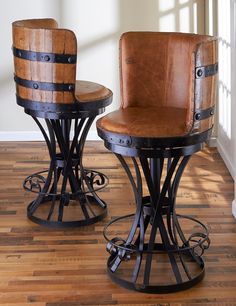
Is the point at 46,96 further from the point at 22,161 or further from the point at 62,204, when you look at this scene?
the point at 22,161

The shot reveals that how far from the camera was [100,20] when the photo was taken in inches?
233

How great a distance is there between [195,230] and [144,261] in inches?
19.8

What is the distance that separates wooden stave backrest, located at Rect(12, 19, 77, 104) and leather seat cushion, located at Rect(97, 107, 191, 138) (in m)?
0.48

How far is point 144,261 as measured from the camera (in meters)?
3.79

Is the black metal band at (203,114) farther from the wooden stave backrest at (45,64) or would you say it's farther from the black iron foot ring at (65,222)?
the black iron foot ring at (65,222)

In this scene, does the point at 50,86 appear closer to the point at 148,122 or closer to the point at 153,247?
the point at 148,122

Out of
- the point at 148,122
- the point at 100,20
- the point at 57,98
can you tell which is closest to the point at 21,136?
the point at 100,20

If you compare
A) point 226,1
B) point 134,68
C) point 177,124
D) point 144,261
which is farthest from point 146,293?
point 226,1

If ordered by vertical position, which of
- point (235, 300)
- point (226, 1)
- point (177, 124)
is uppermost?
point (226, 1)

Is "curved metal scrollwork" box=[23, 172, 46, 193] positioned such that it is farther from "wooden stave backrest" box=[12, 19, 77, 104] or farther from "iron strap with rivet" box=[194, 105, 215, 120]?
"iron strap with rivet" box=[194, 105, 215, 120]

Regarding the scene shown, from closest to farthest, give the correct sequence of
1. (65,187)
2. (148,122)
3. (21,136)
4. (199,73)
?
(199,73), (148,122), (65,187), (21,136)

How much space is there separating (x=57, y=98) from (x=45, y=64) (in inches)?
7.8

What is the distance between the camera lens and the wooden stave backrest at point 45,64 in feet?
12.7

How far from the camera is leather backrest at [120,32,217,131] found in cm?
358
